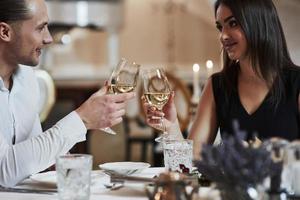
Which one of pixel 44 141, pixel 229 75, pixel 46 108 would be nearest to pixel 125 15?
pixel 46 108

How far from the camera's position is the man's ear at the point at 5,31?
6.77ft

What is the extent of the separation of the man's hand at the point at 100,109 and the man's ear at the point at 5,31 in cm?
42

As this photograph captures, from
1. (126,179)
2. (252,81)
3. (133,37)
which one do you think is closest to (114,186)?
(126,179)

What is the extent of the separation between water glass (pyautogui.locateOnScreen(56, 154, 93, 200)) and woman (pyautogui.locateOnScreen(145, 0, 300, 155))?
0.92 meters

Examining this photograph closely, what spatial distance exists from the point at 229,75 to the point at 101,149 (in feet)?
15.8

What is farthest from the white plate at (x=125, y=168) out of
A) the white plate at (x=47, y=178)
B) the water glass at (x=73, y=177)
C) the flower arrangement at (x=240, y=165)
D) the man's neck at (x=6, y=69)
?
the flower arrangement at (x=240, y=165)

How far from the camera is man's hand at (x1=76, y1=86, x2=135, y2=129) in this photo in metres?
1.85

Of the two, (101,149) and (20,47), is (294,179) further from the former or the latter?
(101,149)

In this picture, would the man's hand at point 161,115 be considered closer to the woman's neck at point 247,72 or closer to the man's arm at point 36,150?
the man's arm at point 36,150

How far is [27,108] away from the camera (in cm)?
217

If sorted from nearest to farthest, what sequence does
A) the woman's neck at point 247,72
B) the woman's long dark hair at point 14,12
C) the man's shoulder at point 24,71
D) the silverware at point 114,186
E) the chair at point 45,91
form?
the silverware at point 114,186
the woman's long dark hair at point 14,12
the man's shoulder at point 24,71
the woman's neck at point 247,72
the chair at point 45,91

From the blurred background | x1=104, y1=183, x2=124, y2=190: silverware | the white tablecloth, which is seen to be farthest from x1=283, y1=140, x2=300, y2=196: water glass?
the blurred background

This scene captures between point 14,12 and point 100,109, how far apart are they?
0.49 metres

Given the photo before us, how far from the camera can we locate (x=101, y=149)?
7.17 meters
